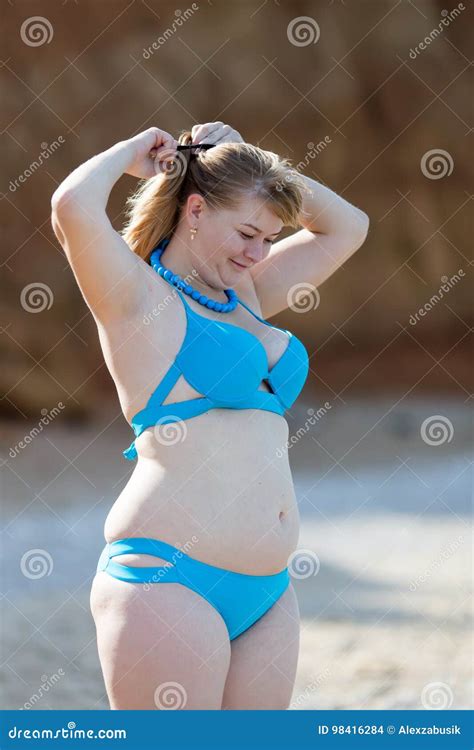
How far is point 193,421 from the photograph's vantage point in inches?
65.1

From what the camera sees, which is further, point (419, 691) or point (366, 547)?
point (366, 547)

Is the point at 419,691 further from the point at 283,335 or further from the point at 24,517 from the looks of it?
the point at 24,517

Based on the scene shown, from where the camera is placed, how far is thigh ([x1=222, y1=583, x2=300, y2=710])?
1.68 m

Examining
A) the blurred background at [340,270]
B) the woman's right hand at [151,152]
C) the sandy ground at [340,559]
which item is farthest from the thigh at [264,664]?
the blurred background at [340,270]

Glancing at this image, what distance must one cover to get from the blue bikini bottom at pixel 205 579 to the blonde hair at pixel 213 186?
1.66 ft

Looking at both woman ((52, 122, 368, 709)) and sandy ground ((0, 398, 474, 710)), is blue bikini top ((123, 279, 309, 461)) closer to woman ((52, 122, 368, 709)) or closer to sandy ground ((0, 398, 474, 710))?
woman ((52, 122, 368, 709))

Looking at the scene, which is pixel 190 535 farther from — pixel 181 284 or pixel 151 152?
pixel 151 152

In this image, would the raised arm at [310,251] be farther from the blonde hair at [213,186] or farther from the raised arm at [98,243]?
the raised arm at [98,243]

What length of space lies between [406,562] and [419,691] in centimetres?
169

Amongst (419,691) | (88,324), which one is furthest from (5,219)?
(419,691)

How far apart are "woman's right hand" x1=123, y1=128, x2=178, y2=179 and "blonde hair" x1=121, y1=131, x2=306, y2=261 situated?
2 cm

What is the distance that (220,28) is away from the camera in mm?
7207

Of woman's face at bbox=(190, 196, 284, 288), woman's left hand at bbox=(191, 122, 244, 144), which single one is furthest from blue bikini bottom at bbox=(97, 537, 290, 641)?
woman's left hand at bbox=(191, 122, 244, 144)

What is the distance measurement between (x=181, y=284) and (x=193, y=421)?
0.23 m
